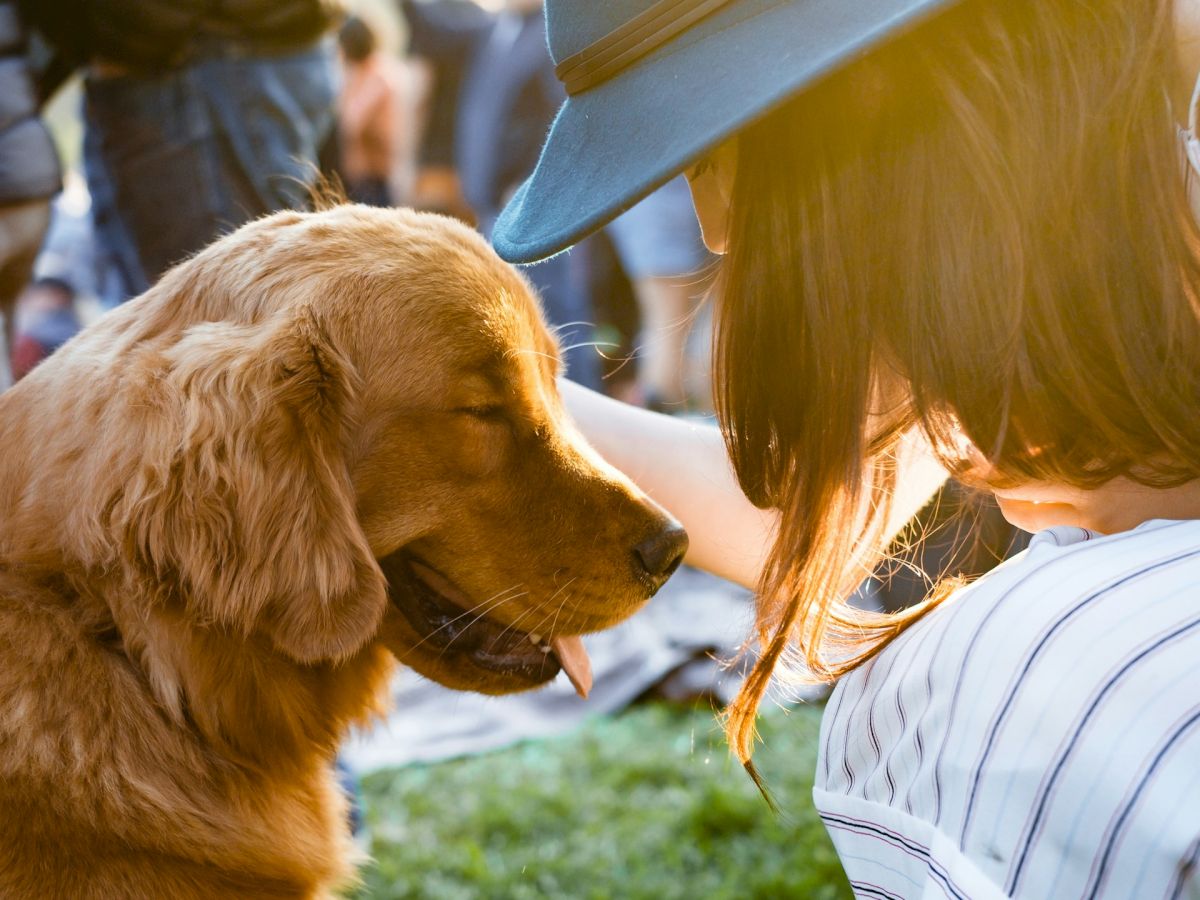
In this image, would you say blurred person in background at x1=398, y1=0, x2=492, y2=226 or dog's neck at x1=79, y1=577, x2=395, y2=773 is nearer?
dog's neck at x1=79, y1=577, x2=395, y2=773

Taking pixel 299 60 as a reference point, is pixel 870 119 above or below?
above

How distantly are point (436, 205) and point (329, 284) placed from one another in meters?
7.69

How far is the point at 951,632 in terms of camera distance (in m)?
1.31

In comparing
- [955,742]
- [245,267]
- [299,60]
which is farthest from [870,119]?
[299,60]

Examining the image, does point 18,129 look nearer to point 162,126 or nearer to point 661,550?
point 162,126

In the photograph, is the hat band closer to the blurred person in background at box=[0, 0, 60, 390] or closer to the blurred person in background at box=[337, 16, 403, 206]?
the blurred person in background at box=[0, 0, 60, 390]

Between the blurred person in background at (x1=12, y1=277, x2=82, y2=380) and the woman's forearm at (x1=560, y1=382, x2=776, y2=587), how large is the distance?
4.59 metres

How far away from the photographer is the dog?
1.73m

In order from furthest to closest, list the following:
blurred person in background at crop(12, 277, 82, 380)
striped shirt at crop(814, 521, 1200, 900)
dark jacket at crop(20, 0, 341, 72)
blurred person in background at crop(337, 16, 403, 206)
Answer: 1. blurred person in background at crop(337, 16, 403, 206)
2. blurred person in background at crop(12, 277, 82, 380)
3. dark jacket at crop(20, 0, 341, 72)
4. striped shirt at crop(814, 521, 1200, 900)

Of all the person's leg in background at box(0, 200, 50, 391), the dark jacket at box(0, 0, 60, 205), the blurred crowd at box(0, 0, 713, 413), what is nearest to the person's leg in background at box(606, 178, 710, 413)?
the blurred crowd at box(0, 0, 713, 413)

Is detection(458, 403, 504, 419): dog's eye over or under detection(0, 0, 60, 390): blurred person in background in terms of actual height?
under

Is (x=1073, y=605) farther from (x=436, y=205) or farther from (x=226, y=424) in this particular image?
(x=436, y=205)

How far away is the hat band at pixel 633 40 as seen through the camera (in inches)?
49.9

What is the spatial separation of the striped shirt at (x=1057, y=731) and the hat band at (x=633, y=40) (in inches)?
29.6
